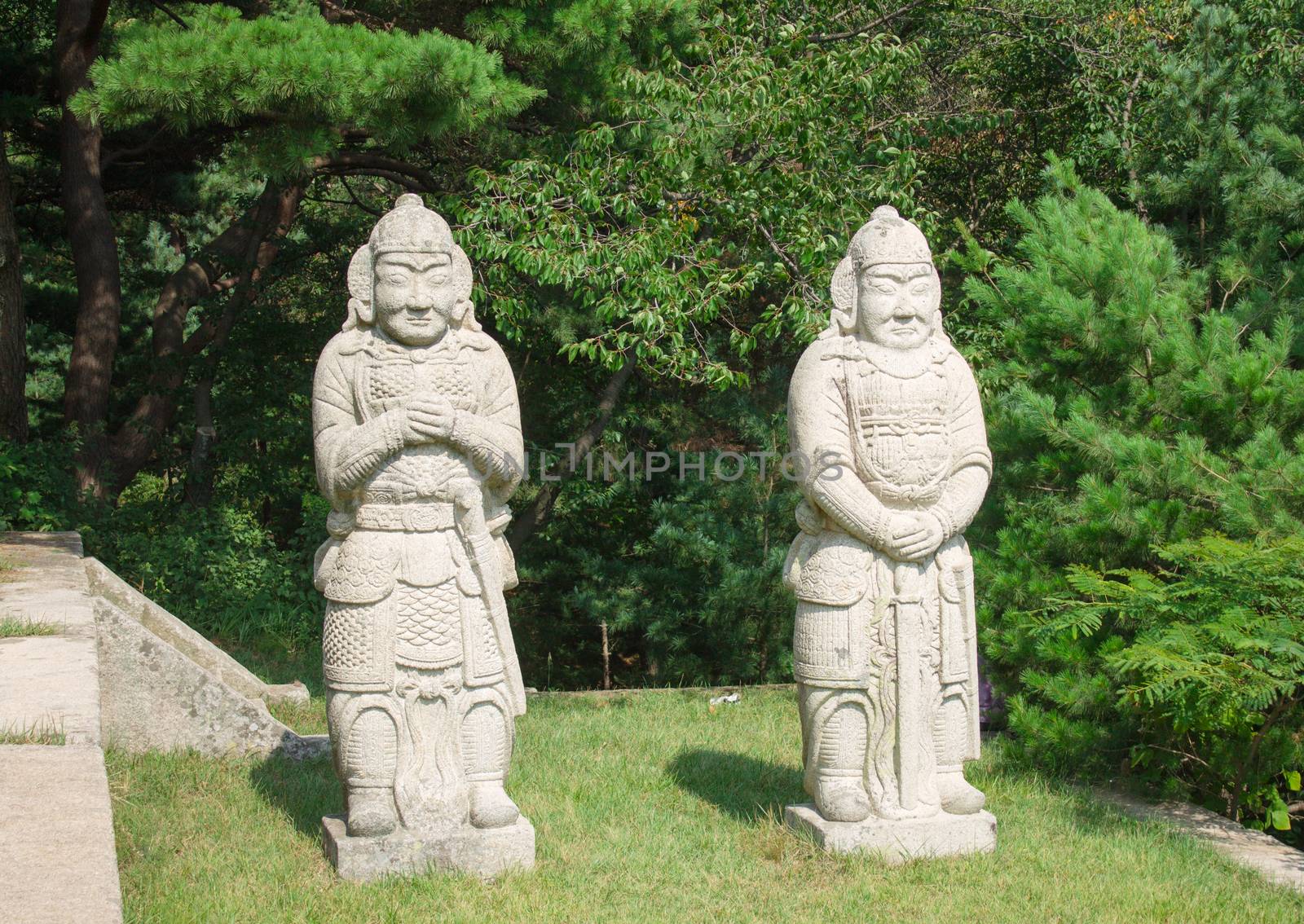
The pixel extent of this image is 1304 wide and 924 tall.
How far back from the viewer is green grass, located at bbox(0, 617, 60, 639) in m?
5.45

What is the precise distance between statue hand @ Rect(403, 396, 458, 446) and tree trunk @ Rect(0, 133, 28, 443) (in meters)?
6.32

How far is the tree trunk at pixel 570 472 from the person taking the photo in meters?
11.4

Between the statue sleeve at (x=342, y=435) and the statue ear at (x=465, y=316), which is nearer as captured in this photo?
the statue sleeve at (x=342, y=435)

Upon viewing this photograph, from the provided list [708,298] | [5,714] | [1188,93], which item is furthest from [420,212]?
[1188,93]

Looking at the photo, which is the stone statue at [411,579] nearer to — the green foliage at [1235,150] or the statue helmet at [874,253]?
the statue helmet at [874,253]

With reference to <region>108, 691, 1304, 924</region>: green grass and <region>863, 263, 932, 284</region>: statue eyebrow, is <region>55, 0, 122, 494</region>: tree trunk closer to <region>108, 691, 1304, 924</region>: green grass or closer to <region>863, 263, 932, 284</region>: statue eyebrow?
<region>108, 691, 1304, 924</region>: green grass

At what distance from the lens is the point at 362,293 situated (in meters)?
4.96

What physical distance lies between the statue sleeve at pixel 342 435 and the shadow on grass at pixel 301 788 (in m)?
1.44

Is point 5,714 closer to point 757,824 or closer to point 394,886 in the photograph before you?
point 394,886

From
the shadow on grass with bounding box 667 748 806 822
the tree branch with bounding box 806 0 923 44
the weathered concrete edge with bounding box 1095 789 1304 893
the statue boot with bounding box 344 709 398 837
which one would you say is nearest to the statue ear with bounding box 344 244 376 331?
the statue boot with bounding box 344 709 398 837

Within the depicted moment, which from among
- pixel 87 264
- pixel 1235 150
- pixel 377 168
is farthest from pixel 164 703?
pixel 1235 150

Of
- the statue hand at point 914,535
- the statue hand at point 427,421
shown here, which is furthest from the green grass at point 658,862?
the statue hand at point 427,421

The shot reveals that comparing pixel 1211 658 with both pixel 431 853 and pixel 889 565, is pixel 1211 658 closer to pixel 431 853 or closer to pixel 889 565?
pixel 889 565

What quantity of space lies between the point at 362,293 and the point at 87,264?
6.94 m
